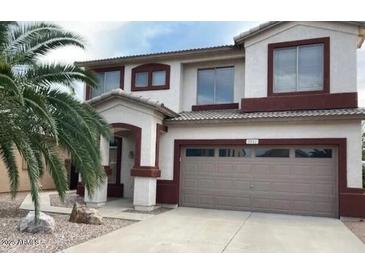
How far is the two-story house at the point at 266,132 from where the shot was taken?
39.3 ft

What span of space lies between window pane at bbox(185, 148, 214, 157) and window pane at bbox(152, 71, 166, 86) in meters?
4.01

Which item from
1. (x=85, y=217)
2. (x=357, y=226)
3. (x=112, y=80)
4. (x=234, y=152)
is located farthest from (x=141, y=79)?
(x=357, y=226)

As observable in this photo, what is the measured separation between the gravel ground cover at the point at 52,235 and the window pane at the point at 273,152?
560 cm

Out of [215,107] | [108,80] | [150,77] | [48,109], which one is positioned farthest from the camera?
[108,80]

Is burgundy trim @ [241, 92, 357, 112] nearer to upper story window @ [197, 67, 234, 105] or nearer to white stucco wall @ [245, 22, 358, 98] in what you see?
white stucco wall @ [245, 22, 358, 98]

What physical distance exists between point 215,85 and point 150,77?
3304 mm

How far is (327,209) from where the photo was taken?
1194cm

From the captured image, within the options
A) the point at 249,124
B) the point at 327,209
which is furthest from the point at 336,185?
the point at 249,124

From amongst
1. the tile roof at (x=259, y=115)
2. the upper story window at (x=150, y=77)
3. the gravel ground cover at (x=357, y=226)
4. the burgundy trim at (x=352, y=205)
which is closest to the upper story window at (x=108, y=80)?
the upper story window at (x=150, y=77)

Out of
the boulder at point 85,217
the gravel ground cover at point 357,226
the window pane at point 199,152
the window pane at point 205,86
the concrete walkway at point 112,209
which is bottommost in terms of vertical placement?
the concrete walkway at point 112,209

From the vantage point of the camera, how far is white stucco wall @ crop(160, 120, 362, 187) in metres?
11.5

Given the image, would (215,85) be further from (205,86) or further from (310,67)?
(310,67)

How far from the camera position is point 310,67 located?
1341 centimetres

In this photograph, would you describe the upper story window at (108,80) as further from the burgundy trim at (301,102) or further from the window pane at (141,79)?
the burgundy trim at (301,102)
